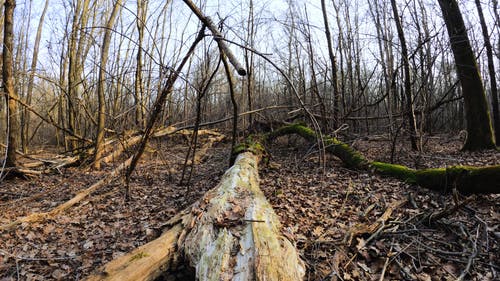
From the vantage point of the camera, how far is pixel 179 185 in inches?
215

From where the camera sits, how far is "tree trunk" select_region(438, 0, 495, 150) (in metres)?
6.97

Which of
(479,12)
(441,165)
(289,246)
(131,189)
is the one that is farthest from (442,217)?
(479,12)

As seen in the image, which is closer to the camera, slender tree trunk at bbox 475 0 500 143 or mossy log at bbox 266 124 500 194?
mossy log at bbox 266 124 500 194

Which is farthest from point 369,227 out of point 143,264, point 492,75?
point 492,75

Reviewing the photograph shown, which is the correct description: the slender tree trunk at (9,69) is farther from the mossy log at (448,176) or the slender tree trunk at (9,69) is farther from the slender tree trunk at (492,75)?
the slender tree trunk at (492,75)

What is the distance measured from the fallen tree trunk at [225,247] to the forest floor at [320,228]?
0.33 m

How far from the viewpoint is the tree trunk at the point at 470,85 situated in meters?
6.97

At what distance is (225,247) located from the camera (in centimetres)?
220

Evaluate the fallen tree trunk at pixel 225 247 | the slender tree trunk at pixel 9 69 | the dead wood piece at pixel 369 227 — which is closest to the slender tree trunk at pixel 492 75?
the dead wood piece at pixel 369 227

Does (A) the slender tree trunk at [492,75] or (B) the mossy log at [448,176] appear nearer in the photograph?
(B) the mossy log at [448,176]

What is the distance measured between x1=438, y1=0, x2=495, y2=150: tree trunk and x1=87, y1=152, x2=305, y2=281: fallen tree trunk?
700 centimetres

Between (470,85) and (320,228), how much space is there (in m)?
6.85

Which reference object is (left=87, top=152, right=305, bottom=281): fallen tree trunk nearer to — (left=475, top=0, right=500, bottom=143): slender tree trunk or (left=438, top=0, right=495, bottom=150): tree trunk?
(left=438, top=0, right=495, bottom=150): tree trunk

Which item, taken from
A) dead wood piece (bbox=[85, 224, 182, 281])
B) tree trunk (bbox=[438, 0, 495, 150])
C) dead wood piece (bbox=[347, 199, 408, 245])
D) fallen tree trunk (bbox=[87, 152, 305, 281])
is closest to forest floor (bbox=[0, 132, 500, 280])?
dead wood piece (bbox=[347, 199, 408, 245])
